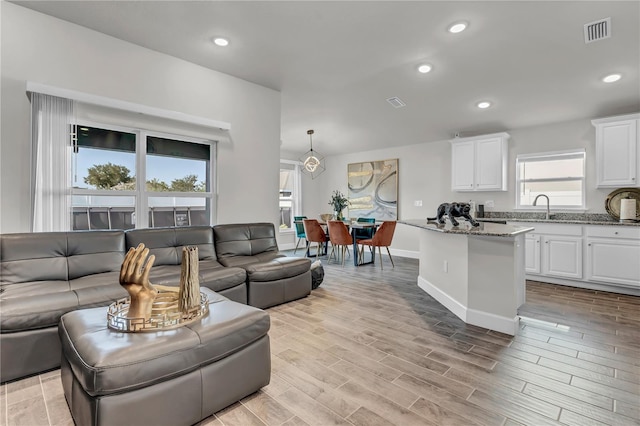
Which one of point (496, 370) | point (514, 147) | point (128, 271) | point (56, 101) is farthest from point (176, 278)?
point (514, 147)

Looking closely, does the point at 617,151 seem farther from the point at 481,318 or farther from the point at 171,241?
the point at 171,241

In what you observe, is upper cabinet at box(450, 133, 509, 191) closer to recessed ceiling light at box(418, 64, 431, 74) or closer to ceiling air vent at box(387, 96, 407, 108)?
ceiling air vent at box(387, 96, 407, 108)

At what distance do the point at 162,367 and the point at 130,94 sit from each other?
2932 millimetres

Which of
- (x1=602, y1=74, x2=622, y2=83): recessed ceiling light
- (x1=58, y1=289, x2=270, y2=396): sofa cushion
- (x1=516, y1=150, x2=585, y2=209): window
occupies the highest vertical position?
(x1=602, y1=74, x2=622, y2=83): recessed ceiling light

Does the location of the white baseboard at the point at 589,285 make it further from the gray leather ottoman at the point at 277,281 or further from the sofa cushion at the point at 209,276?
the sofa cushion at the point at 209,276

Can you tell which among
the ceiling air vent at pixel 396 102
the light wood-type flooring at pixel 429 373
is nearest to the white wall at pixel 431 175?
the ceiling air vent at pixel 396 102

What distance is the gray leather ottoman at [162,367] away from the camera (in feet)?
4.29

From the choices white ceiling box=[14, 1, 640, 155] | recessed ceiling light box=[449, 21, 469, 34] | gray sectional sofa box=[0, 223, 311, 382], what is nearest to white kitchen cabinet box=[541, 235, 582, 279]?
white ceiling box=[14, 1, 640, 155]

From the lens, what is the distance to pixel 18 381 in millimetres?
1933

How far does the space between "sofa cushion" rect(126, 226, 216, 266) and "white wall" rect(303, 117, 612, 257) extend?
14.9ft

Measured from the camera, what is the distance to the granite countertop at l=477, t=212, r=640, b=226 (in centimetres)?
410

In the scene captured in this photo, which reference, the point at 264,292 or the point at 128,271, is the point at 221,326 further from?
the point at 264,292

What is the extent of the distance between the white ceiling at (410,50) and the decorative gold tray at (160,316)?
2.46 m

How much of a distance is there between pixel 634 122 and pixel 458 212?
2.93 meters
